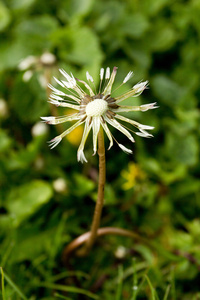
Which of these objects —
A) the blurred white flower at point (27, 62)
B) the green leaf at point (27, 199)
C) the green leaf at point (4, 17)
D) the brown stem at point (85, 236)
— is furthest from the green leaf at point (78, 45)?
the brown stem at point (85, 236)

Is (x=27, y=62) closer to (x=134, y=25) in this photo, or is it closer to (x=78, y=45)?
(x=78, y=45)

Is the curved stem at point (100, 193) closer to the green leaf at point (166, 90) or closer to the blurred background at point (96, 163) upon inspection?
the blurred background at point (96, 163)

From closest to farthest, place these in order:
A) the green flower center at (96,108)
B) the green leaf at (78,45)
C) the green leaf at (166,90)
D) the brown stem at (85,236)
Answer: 1. the green flower center at (96,108)
2. the brown stem at (85,236)
3. the green leaf at (78,45)
4. the green leaf at (166,90)

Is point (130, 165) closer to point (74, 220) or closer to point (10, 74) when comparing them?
point (74, 220)

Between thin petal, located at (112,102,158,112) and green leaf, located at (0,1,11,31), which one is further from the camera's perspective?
green leaf, located at (0,1,11,31)

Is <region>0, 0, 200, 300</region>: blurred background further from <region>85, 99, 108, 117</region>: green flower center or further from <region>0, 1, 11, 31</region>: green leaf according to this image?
<region>85, 99, 108, 117</region>: green flower center

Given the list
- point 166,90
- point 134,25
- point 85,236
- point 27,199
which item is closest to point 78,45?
point 134,25

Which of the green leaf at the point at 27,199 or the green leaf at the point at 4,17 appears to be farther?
the green leaf at the point at 4,17

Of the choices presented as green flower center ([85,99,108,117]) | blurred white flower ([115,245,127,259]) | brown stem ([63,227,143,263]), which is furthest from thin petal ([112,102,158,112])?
blurred white flower ([115,245,127,259])
